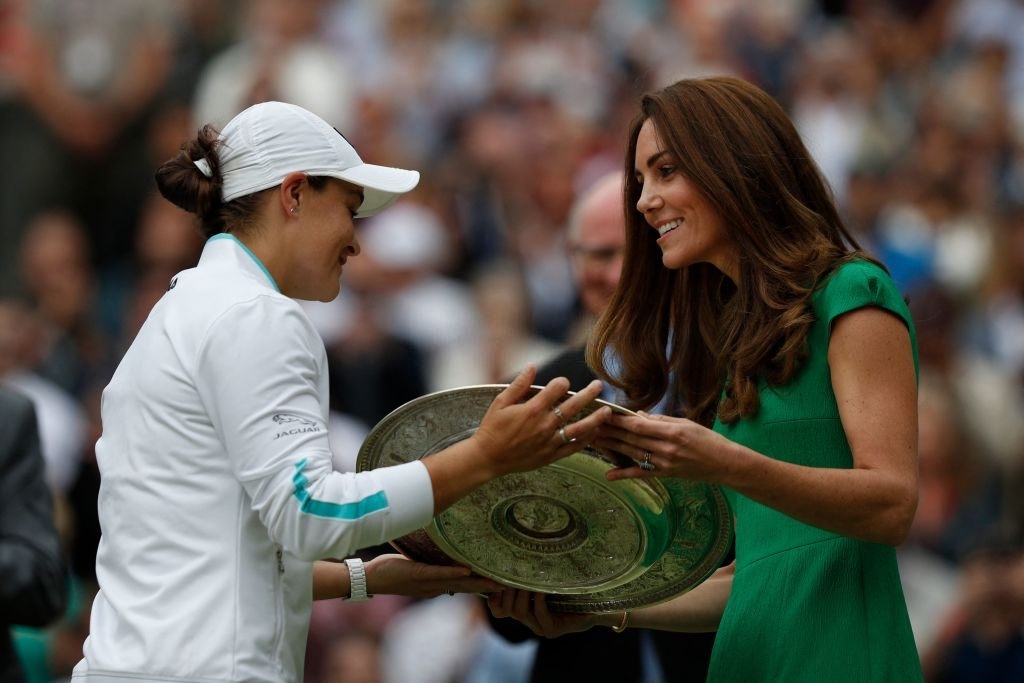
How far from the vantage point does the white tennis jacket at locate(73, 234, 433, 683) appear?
306 centimetres

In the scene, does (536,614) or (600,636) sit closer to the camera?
(536,614)

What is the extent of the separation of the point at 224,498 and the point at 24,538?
5.15 ft

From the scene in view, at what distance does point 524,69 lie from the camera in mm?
11516

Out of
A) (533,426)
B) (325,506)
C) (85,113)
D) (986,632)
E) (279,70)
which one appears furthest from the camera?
(279,70)

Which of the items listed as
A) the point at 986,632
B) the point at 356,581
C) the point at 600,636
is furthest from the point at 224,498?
the point at 986,632

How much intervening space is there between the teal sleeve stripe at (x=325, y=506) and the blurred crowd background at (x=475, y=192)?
13.7ft

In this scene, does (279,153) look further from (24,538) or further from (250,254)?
(24,538)

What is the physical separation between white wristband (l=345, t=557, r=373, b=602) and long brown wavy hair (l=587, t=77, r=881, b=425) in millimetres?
786

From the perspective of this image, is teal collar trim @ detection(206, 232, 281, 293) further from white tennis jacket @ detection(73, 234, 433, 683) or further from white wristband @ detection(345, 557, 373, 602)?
white wristband @ detection(345, 557, 373, 602)

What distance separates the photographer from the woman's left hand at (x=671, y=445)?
3.13m

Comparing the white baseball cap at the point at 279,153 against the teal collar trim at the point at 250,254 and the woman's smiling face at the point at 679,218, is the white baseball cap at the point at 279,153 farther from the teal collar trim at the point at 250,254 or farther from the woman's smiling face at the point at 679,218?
the woman's smiling face at the point at 679,218

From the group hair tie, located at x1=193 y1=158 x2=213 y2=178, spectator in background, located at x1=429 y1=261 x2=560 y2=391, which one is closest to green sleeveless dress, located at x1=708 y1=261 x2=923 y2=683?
hair tie, located at x1=193 y1=158 x2=213 y2=178

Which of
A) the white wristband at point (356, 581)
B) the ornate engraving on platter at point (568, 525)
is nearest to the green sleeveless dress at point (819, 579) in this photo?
the ornate engraving on platter at point (568, 525)

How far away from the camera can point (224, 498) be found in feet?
10.3
